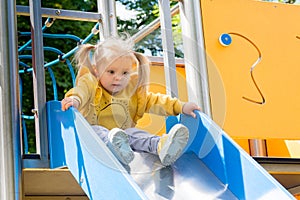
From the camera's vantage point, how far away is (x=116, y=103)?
9.26 feet

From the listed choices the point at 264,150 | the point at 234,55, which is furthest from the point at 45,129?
the point at 264,150

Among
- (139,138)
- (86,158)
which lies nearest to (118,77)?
(139,138)

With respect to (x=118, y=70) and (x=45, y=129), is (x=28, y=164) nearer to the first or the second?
(x=45, y=129)

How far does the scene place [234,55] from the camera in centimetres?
368

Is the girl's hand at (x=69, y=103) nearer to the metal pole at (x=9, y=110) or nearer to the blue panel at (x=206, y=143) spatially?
the metal pole at (x=9, y=110)

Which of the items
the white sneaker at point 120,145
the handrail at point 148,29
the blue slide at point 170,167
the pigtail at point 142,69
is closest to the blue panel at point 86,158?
the blue slide at point 170,167

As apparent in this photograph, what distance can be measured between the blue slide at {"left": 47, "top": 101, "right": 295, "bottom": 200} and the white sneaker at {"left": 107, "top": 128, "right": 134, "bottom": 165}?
0.22 ft

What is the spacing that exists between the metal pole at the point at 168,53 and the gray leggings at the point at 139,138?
14.6 inches

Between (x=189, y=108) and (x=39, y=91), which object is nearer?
(x=39, y=91)

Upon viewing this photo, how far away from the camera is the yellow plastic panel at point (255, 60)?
11.7 ft

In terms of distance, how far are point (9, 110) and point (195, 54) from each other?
45.8 inches

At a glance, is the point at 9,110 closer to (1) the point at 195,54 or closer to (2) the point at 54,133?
(2) the point at 54,133

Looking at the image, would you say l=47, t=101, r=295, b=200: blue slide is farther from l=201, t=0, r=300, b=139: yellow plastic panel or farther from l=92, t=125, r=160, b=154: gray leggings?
l=201, t=0, r=300, b=139: yellow plastic panel

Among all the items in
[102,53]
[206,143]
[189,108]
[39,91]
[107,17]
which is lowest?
[206,143]
